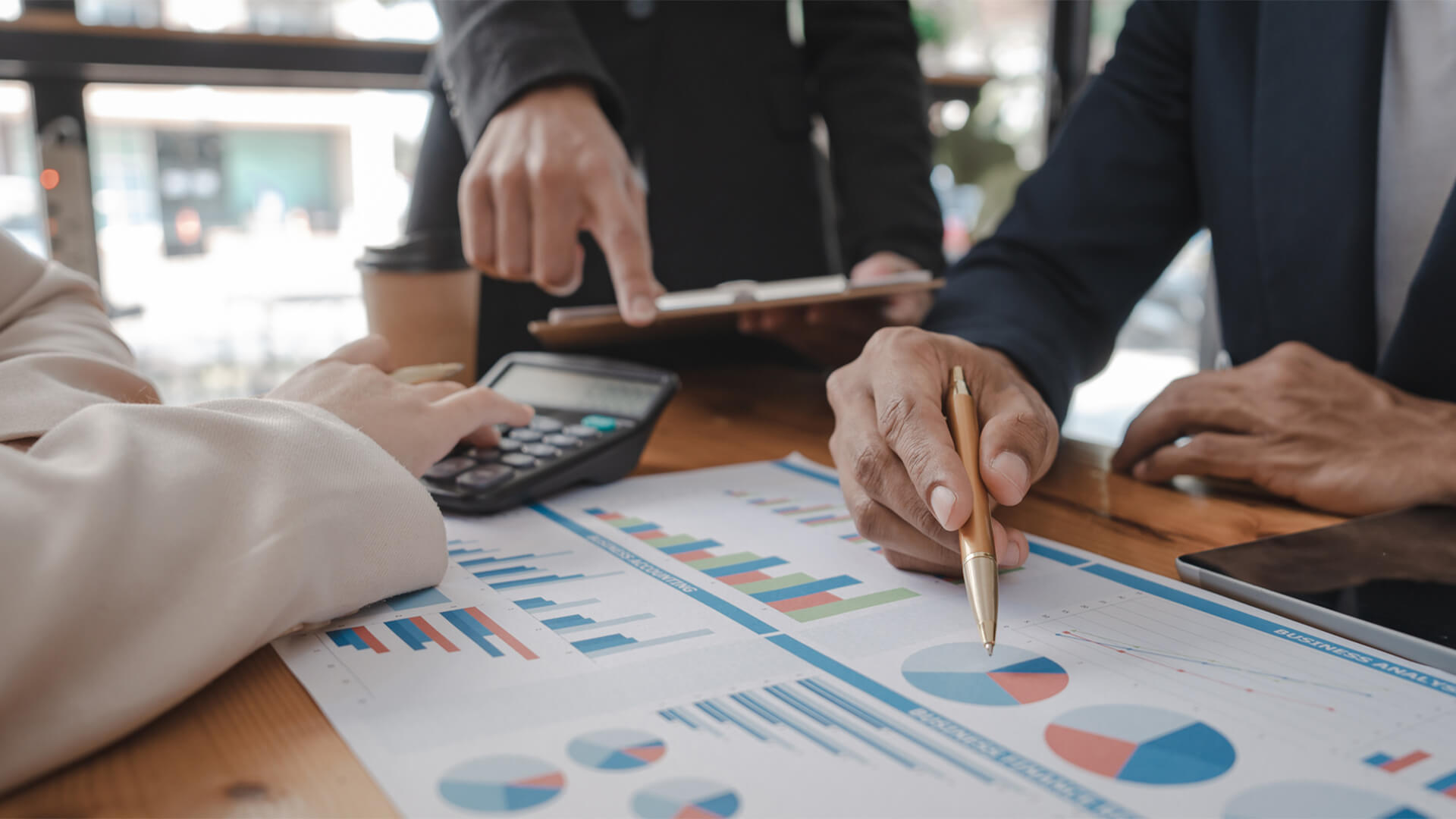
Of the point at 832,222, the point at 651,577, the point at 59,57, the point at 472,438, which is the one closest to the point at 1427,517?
the point at 651,577

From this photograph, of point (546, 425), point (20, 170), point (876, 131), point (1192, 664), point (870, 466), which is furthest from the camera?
point (20, 170)

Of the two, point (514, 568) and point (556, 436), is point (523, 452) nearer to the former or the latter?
point (556, 436)

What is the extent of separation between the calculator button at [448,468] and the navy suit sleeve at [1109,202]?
42cm

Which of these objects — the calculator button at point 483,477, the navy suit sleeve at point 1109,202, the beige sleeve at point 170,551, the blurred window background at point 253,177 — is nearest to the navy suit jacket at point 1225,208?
the navy suit sleeve at point 1109,202

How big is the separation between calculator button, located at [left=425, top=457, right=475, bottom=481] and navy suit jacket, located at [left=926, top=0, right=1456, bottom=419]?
0.36m

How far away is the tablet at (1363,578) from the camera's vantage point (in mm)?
413

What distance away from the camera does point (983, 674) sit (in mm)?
378

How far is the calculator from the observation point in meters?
0.61

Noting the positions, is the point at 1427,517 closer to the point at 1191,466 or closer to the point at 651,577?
the point at 1191,466

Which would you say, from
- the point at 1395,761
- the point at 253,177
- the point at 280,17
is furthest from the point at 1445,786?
the point at 253,177

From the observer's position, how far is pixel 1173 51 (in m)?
0.90

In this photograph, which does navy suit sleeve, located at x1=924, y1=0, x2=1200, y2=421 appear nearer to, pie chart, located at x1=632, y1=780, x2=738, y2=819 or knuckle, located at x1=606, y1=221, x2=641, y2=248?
knuckle, located at x1=606, y1=221, x2=641, y2=248

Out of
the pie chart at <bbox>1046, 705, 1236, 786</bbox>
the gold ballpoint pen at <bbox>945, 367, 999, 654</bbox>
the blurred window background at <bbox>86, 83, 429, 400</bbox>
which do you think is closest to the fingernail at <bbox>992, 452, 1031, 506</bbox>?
the gold ballpoint pen at <bbox>945, 367, 999, 654</bbox>

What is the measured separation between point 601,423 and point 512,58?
1.12 feet
